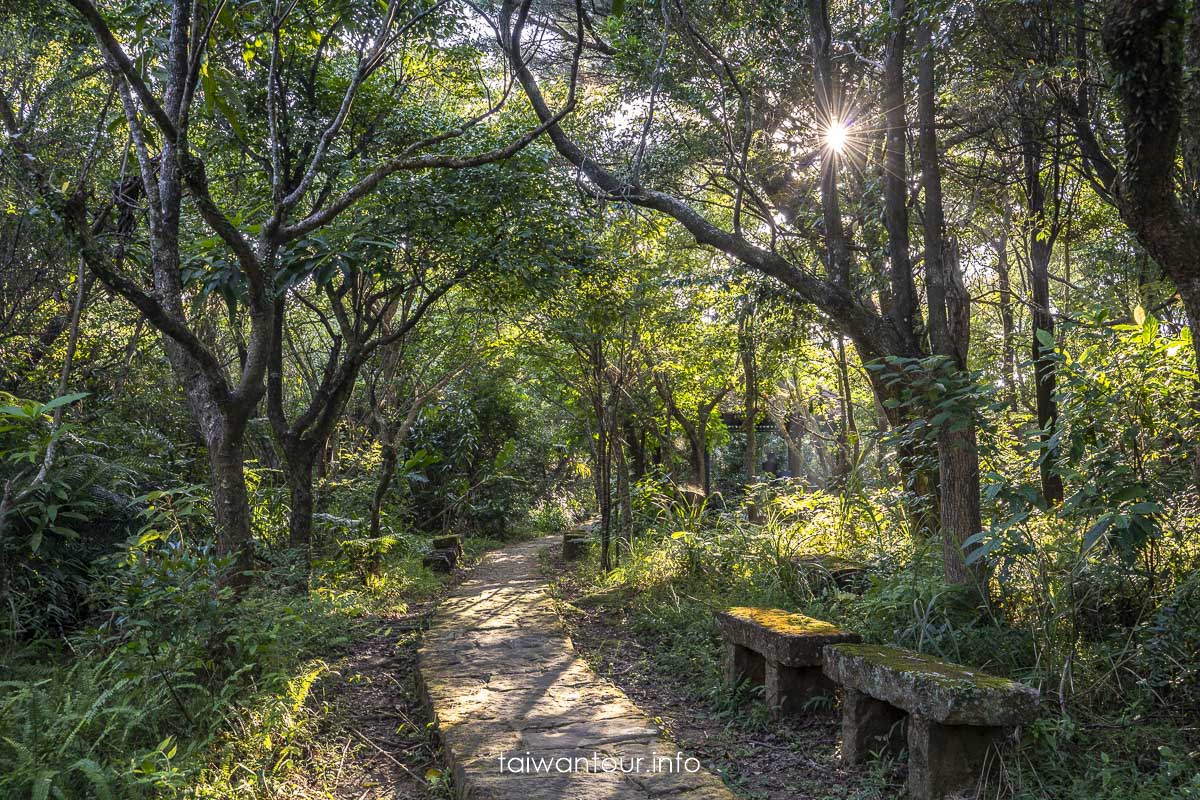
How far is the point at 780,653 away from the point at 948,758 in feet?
3.82

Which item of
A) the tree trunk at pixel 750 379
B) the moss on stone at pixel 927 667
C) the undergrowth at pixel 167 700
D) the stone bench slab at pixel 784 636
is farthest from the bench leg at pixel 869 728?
the tree trunk at pixel 750 379

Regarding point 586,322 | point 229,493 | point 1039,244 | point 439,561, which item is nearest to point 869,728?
point 229,493

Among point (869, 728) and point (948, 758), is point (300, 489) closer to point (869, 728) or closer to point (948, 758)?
point (869, 728)

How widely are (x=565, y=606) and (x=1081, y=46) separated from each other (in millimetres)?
6582

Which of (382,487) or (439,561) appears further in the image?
(439,561)

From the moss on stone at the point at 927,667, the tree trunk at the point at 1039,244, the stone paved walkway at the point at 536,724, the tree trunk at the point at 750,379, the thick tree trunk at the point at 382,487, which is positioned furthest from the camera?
the tree trunk at the point at 750,379

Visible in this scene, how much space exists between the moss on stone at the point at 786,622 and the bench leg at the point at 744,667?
0.23m

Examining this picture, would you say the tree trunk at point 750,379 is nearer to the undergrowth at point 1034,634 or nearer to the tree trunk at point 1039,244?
the undergrowth at point 1034,634

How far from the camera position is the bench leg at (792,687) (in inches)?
171

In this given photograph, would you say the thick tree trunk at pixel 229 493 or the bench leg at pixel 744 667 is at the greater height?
the thick tree trunk at pixel 229 493

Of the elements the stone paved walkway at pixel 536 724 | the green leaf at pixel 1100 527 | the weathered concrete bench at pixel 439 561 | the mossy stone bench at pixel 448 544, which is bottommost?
the stone paved walkway at pixel 536 724

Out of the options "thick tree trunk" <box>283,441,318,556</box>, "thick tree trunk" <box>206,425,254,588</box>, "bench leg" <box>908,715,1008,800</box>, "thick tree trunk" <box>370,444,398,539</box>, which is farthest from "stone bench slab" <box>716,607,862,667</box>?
"thick tree trunk" <box>370,444,398,539</box>

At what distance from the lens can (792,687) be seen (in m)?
4.38

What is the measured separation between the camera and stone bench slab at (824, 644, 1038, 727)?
9.94 feet
